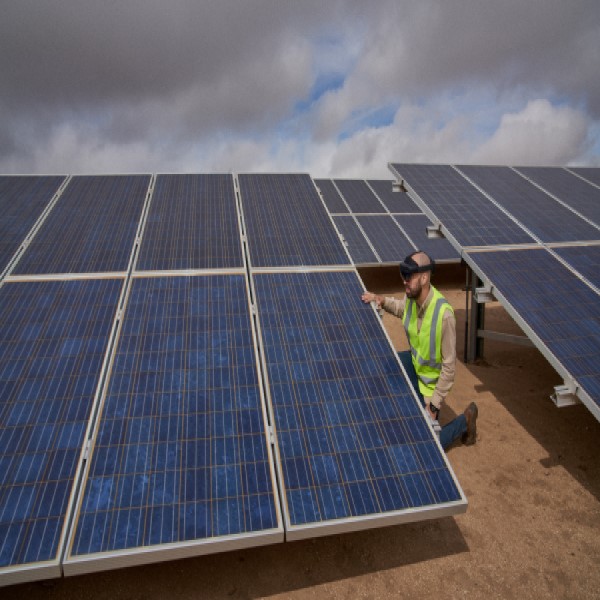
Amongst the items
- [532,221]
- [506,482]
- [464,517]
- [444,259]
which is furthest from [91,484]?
[444,259]

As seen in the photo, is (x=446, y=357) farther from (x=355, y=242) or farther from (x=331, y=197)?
(x=331, y=197)

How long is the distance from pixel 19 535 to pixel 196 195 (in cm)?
800

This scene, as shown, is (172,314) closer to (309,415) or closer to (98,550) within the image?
(309,415)

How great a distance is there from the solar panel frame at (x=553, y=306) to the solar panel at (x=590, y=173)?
7.05 m

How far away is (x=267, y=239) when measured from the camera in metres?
8.98

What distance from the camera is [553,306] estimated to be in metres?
8.05

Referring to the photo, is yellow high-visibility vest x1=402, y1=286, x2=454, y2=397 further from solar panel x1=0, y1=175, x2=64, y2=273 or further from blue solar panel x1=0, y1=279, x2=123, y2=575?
solar panel x1=0, y1=175, x2=64, y2=273

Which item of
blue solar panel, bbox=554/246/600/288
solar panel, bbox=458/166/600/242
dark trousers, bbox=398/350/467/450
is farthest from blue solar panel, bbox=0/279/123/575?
solar panel, bbox=458/166/600/242

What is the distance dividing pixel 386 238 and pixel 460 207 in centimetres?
693

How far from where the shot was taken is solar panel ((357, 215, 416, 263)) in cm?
1670

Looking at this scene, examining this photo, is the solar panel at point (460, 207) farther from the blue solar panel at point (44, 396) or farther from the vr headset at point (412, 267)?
the blue solar panel at point (44, 396)

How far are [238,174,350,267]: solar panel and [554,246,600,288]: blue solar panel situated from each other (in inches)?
200

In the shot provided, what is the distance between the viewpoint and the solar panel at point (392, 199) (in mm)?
20312

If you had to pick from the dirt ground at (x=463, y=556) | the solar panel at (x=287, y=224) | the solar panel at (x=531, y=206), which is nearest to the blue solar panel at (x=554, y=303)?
the solar panel at (x=531, y=206)
